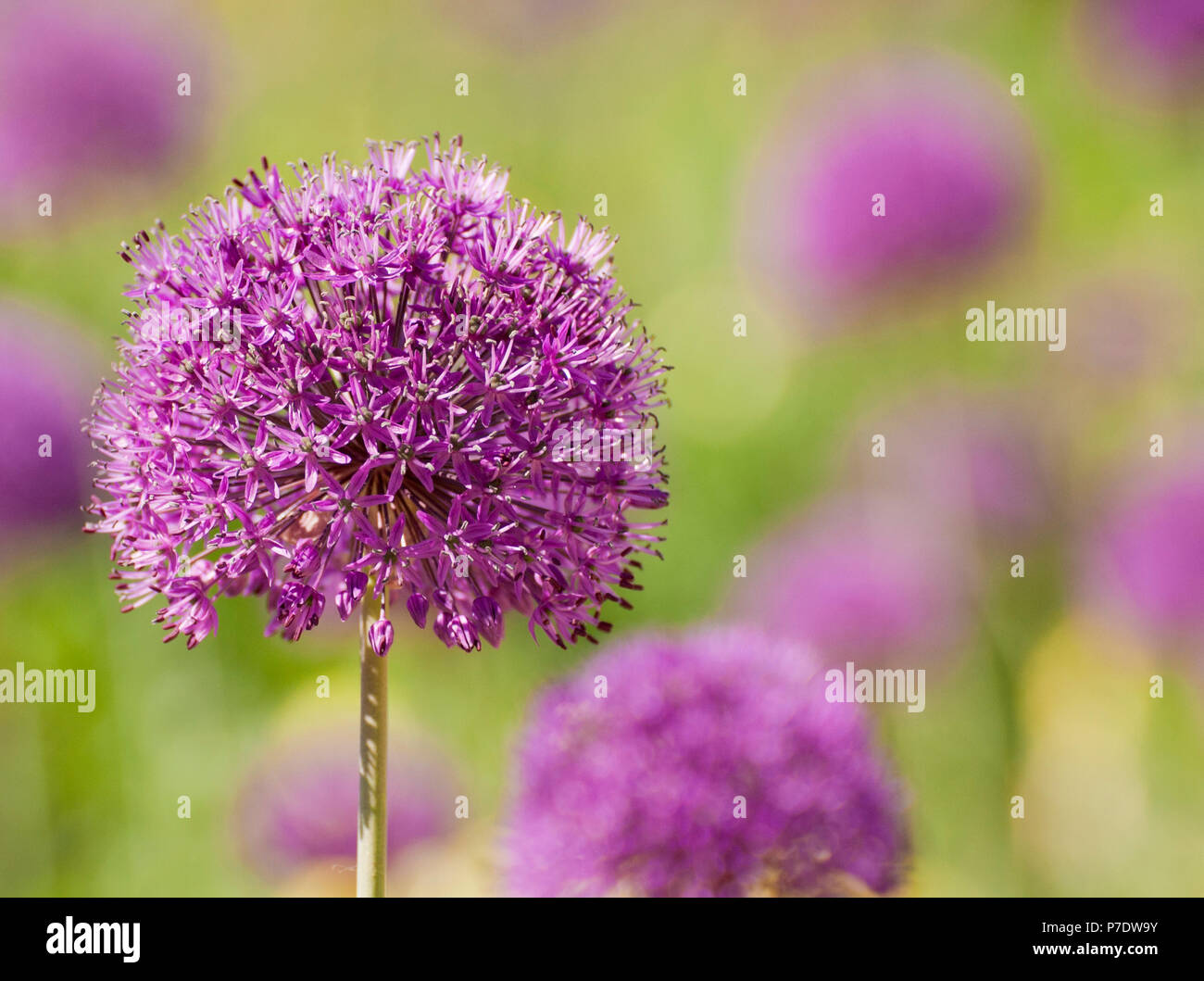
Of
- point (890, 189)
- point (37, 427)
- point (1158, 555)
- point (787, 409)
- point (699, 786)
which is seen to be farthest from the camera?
point (787, 409)

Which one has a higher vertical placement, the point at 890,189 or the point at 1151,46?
the point at 1151,46

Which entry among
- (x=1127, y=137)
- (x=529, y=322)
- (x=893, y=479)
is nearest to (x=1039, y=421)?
(x=893, y=479)

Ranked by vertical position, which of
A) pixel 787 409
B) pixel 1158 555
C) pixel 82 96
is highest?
pixel 82 96

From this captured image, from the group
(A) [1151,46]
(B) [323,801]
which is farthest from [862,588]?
(A) [1151,46]

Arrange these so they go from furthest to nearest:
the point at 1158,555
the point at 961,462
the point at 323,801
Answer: the point at 961,462 < the point at 1158,555 < the point at 323,801

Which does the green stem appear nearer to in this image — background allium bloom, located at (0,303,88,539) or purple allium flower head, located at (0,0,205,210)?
background allium bloom, located at (0,303,88,539)

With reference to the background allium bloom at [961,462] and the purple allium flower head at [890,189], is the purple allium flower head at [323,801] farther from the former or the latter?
the purple allium flower head at [890,189]

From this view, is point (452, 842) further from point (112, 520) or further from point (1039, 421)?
point (1039, 421)

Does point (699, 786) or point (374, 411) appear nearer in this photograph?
point (374, 411)

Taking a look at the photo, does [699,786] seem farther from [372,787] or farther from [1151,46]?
[1151,46]
